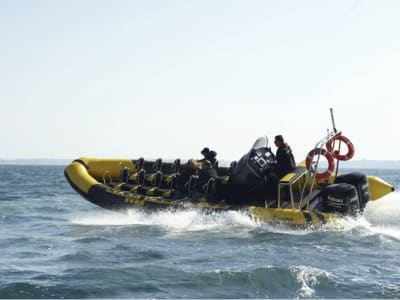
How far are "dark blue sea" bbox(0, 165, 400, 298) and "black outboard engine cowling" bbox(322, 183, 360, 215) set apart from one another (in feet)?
0.76

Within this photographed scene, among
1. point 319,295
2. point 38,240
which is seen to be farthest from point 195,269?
point 38,240

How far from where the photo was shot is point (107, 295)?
5.38m

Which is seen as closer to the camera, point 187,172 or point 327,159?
point 327,159

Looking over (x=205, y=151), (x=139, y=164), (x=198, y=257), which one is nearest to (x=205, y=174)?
(x=205, y=151)

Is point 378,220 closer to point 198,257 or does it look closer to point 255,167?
point 255,167

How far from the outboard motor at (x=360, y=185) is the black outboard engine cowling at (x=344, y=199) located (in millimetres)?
723

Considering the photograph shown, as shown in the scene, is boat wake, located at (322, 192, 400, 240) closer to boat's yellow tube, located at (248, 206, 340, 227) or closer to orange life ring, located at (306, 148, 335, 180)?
boat's yellow tube, located at (248, 206, 340, 227)

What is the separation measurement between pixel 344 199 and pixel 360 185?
1.03 meters

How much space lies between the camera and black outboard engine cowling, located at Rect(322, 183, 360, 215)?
340 inches

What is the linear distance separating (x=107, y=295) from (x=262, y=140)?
517cm

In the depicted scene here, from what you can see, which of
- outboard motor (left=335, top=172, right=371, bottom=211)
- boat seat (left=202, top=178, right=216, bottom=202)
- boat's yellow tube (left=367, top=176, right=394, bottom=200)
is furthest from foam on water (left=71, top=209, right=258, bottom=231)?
boat's yellow tube (left=367, top=176, right=394, bottom=200)

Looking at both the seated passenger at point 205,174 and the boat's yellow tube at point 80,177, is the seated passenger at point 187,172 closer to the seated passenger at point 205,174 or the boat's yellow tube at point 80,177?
the seated passenger at point 205,174

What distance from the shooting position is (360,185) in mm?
9516

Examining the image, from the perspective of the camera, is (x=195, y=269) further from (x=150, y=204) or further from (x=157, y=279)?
(x=150, y=204)
